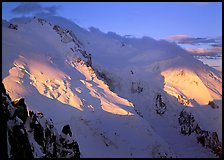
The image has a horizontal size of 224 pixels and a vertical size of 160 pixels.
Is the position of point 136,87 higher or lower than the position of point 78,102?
higher

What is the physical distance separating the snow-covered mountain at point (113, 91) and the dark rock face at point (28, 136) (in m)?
12.2

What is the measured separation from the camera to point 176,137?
7056 centimetres

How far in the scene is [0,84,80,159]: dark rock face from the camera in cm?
1744

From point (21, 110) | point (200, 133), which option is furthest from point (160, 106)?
point (21, 110)

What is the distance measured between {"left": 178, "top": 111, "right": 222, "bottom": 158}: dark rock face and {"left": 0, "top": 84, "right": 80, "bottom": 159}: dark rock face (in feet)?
170

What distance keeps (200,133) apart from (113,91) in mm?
20194

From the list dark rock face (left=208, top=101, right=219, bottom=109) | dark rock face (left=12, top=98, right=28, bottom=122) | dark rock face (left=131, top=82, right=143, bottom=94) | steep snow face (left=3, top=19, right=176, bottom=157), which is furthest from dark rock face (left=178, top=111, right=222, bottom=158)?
dark rock face (left=12, top=98, right=28, bottom=122)

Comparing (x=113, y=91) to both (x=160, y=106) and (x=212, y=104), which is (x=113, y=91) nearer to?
(x=160, y=106)

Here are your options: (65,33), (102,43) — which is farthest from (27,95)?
(102,43)

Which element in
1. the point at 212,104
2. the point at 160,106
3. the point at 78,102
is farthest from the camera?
the point at 212,104

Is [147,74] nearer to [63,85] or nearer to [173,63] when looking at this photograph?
[173,63]

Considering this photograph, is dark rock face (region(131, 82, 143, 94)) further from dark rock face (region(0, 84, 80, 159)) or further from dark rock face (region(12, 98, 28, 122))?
dark rock face (region(12, 98, 28, 122))

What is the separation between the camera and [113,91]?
231 ft

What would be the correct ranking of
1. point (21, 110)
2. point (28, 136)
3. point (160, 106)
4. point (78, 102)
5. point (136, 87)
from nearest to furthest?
point (28, 136)
point (21, 110)
point (78, 102)
point (160, 106)
point (136, 87)
